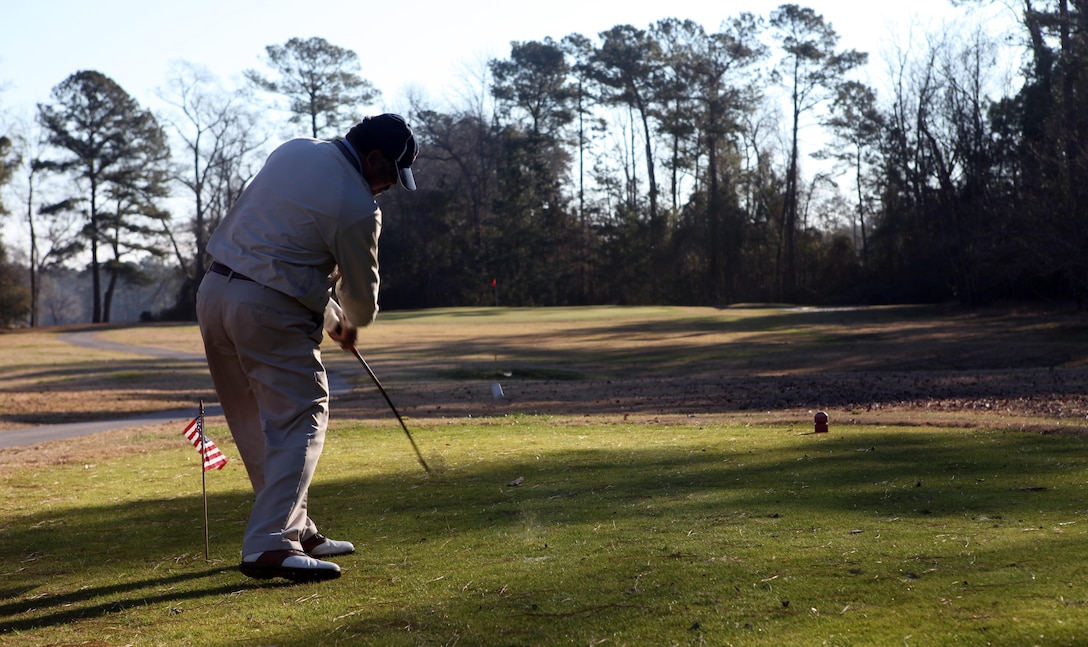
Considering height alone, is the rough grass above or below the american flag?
below

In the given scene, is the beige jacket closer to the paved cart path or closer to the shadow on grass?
the shadow on grass

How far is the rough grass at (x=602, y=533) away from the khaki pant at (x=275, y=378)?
0.35 m

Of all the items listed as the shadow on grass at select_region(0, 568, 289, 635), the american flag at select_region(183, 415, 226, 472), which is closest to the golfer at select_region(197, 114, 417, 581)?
the shadow on grass at select_region(0, 568, 289, 635)

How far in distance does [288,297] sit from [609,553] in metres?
1.85

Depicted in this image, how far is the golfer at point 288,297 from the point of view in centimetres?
448

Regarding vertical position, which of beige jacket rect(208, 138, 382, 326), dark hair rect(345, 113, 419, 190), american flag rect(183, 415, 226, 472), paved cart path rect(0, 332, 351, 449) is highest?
dark hair rect(345, 113, 419, 190)

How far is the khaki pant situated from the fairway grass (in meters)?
0.35

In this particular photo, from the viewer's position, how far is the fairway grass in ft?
11.6

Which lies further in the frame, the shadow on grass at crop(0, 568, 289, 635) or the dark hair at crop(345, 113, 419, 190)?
the dark hair at crop(345, 113, 419, 190)

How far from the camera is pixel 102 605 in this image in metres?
4.33

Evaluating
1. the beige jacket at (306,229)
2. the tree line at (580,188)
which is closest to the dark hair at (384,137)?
the beige jacket at (306,229)

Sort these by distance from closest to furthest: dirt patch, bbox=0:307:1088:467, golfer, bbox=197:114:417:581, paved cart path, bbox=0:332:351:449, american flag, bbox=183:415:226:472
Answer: golfer, bbox=197:114:417:581, american flag, bbox=183:415:226:472, paved cart path, bbox=0:332:351:449, dirt patch, bbox=0:307:1088:467

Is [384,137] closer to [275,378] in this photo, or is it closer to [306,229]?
[306,229]

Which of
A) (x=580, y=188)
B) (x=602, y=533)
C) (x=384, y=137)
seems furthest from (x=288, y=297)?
(x=580, y=188)
